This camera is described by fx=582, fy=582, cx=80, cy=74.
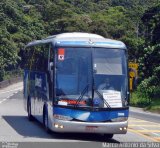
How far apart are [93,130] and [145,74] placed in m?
35.2

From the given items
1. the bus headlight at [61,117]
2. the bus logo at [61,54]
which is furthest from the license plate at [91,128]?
the bus logo at [61,54]

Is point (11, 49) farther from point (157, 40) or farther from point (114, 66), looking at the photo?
point (114, 66)

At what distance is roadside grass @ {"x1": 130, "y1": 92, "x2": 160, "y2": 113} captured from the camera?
4111 centimetres

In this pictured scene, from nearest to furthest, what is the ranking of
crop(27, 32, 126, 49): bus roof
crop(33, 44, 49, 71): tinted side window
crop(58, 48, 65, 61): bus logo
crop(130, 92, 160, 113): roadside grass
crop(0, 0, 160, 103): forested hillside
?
crop(58, 48, 65, 61): bus logo < crop(27, 32, 126, 49): bus roof < crop(33, 44, 49, 71): tinted side window < crop(130, 92, 160, 113): roadside grass < crop(0, 0, 160, 103): forested hillside

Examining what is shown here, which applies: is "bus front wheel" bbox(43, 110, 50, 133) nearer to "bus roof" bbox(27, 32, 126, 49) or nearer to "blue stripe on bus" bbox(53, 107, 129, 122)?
"blue stripe on bus" bbox(53, 107, 129, 122)

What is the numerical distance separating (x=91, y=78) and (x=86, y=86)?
0.97ft

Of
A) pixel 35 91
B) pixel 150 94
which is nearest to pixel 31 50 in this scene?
pixel 35 91

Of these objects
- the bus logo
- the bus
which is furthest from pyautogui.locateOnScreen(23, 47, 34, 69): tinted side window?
the bus logo

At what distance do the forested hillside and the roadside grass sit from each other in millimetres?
874

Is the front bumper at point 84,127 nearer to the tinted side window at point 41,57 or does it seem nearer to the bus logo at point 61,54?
Result: the bus logo at point 61,54

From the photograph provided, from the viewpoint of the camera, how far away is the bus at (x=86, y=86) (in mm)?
16922

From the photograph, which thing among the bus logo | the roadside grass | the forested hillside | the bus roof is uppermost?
the bus roof

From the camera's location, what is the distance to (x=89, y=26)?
311 feet

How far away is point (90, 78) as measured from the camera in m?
17.3
